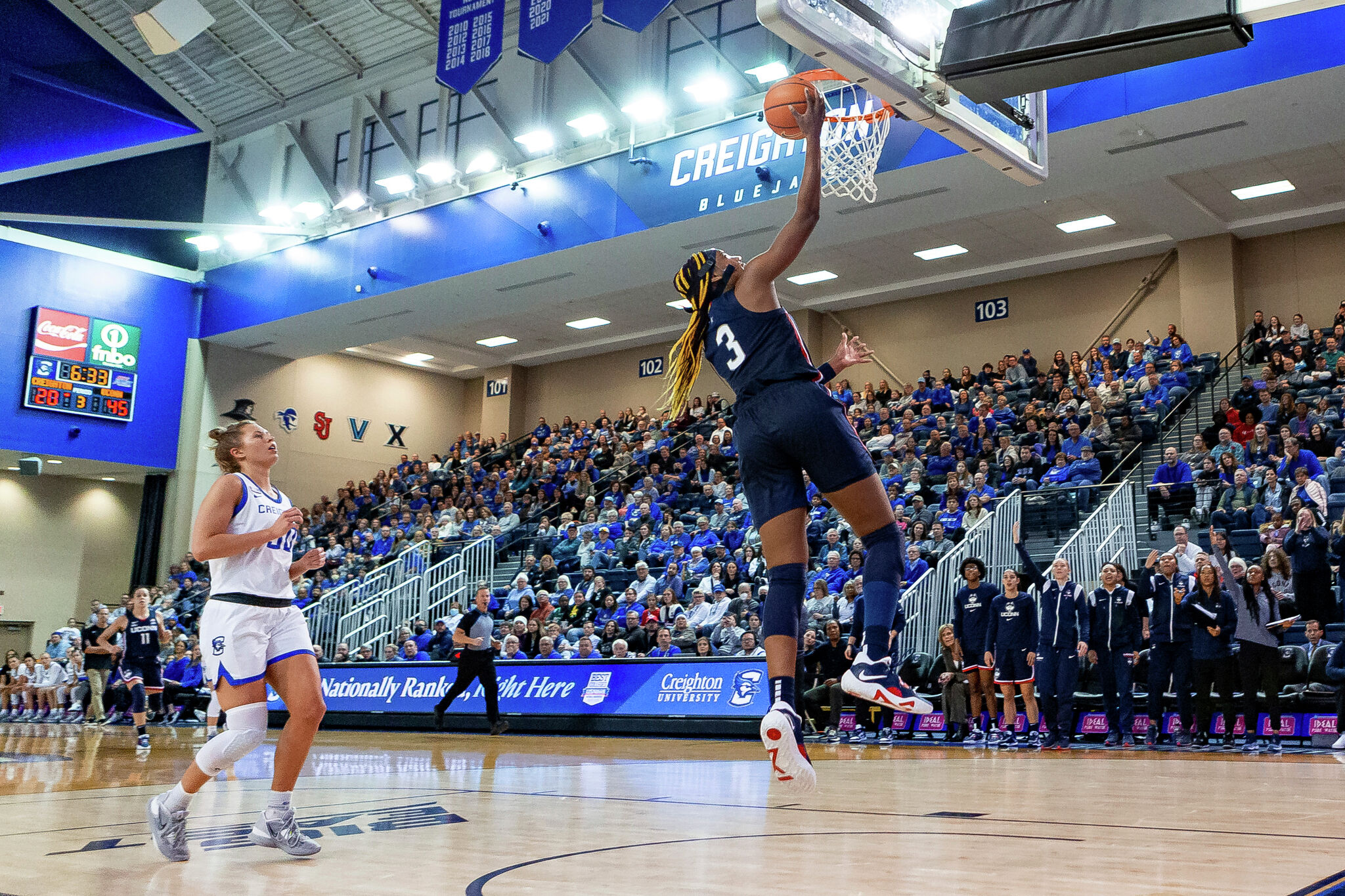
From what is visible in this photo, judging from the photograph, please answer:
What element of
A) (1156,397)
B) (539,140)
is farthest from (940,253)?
(539,140)

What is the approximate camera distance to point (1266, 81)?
13438 mm

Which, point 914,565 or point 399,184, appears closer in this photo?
point 914,565

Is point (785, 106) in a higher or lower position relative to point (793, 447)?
higher

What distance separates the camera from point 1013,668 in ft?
40.4

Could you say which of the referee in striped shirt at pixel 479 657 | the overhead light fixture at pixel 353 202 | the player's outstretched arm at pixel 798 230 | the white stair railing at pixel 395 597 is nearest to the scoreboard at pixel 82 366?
the overhead light fixture at pixel 353 202

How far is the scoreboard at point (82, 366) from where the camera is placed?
24.2 meters

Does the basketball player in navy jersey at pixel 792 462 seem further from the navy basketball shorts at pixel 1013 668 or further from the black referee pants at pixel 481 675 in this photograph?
the black referee pants at pixel 481 675

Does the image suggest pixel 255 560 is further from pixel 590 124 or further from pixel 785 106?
pixel 590 124

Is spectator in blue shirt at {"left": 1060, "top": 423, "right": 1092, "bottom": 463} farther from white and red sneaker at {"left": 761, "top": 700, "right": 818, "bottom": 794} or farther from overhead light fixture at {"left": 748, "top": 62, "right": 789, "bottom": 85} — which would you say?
white and red sneaker at {"left": 761, "top": 700, "right": 818, "bottom": 794}

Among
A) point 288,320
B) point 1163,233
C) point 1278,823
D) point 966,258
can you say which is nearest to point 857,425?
point 966,258

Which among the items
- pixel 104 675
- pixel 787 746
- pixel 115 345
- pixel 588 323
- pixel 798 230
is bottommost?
pixel 104 675

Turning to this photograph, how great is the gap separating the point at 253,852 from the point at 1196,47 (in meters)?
6.30

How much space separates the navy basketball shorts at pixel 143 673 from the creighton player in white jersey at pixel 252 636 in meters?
10.8

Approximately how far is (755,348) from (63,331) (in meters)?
24.4
